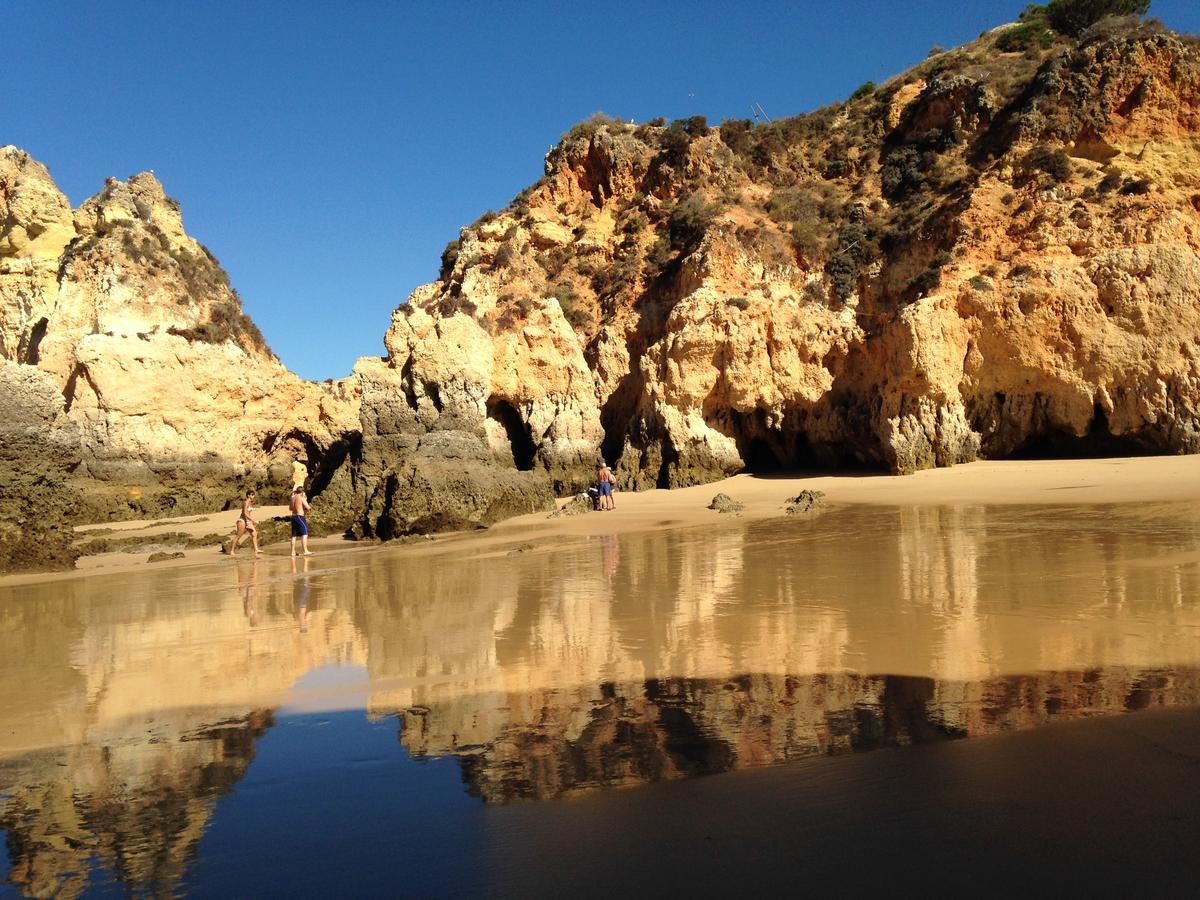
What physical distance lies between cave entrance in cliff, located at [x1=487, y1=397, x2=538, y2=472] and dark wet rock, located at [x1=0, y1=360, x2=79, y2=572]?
11219mm

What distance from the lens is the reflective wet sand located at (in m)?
2.90

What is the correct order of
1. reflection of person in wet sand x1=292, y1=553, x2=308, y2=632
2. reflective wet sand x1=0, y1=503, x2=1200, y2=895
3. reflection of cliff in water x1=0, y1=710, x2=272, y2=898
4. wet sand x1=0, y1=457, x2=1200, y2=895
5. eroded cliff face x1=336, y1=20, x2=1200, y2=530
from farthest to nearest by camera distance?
eroded cliff face x1=336, y1=20, x2=1200, y2=530, reflection of person in wet sand x1=292, y1=553, x2=308, y2=632, reflective wet sand x1=0, y1=503, x2=1200, y2=895, reflection of cliff in water x1=0, y1=710, x2=272, y2=898, wet sand x1=0, y1=457, x2=1200, y2=895

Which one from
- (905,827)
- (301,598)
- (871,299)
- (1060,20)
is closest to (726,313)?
(871,299)

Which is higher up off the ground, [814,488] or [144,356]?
[144,356]

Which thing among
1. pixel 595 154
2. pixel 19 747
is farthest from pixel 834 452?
pixel 19 747

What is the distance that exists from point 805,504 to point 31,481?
1215 cm

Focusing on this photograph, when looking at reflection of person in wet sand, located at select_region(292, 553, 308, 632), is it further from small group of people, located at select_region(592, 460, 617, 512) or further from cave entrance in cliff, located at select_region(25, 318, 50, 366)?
cave entrance in cliff, located at select_region(25, 318, 50, 366)

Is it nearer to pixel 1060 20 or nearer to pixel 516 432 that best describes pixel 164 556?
pixel 516 432

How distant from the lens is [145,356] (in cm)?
2448

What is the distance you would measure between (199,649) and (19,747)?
1966 millimetres

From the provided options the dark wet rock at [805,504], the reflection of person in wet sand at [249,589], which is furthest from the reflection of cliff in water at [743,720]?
the dark wet rock at [805,504]

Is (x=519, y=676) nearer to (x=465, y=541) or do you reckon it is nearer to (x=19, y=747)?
(x=19, y=747)

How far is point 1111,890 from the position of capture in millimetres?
1859

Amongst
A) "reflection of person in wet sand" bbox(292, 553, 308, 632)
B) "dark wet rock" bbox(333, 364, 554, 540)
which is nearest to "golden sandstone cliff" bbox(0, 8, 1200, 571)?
"dark wet rock" bbox(333, 364, 554, 540)
